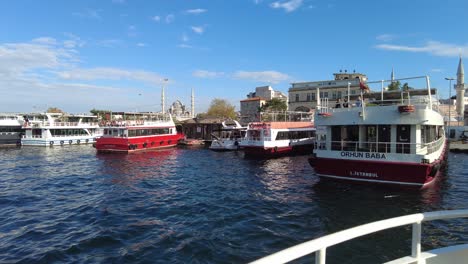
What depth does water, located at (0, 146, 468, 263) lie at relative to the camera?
9.26m

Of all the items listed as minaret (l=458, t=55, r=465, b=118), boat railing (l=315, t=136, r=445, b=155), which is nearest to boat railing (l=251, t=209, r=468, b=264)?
boat railing (l=315, t=136, r=445, b=155)

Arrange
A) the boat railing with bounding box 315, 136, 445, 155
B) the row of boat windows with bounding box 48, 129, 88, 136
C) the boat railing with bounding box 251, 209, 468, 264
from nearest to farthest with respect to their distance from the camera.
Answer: the boat railing with bounding box 251, 209, 468, 264 < the boat railing with bounding box 315, 136, 445, 155 < the row of boat windows with bounding box 48, 129, 88, 136

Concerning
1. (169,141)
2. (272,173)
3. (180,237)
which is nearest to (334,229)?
(180,237)

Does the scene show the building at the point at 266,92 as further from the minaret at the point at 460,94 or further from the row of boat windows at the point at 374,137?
the row of boat windows at the point at 374,137

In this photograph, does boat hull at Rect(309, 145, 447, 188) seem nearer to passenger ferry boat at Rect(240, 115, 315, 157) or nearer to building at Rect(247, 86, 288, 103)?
passenger ferry boat at Rect(240, 115, 315, 157)

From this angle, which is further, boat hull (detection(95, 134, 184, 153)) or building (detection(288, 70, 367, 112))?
building (detection(288, 70, 367, 112))

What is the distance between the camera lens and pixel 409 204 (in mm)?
13773

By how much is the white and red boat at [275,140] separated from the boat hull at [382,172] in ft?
46.5

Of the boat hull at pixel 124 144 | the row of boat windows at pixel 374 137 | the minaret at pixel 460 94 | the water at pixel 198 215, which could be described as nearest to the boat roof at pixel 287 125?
the water at pixel 198 215

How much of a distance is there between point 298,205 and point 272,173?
8.89 m

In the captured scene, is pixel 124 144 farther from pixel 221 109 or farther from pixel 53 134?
pixel 221 109

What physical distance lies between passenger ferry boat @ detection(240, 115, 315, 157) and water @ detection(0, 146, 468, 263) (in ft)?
29.9

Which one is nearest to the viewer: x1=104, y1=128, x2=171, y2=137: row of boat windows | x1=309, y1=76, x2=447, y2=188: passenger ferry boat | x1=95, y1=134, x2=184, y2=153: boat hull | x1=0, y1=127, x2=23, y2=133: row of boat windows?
x1=309, y1=76, x2=447, y2=188: passenger ferry boat

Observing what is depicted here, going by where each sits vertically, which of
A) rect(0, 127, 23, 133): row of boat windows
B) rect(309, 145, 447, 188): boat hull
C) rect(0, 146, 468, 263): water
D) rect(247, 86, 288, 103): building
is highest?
rect(247, 86, 288, 103): building
